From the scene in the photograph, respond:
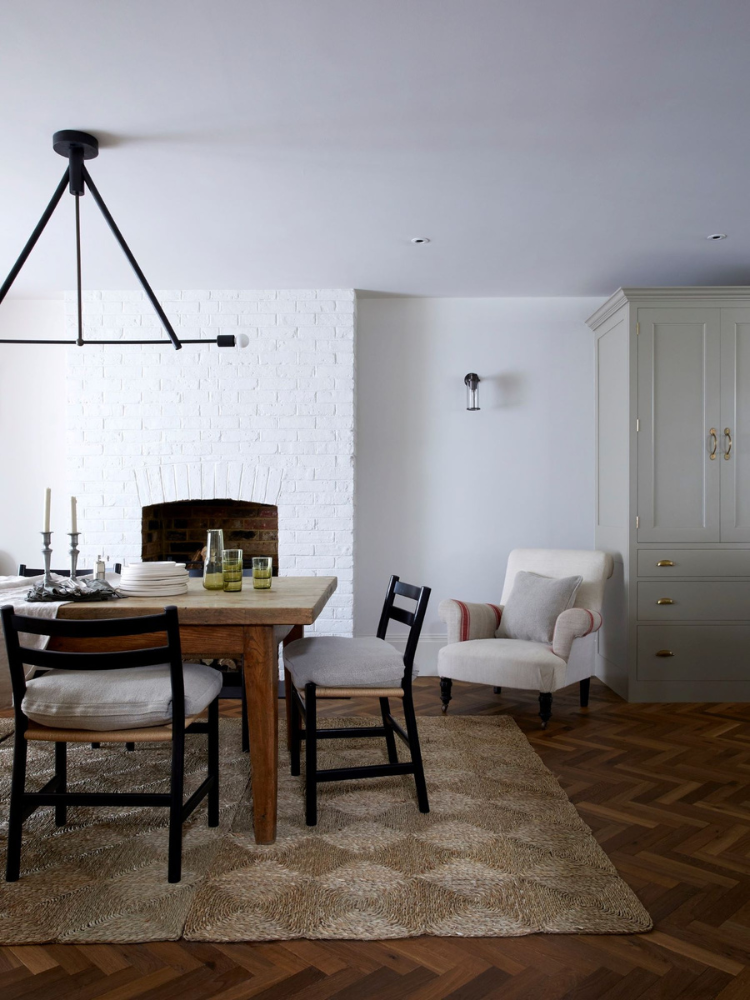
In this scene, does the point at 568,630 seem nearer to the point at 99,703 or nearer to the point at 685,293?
the point at 685,293

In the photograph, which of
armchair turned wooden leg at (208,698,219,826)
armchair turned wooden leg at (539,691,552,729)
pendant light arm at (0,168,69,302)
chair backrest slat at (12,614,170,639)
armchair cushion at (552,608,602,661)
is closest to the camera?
chair backrest slat at (12,614,170,639)

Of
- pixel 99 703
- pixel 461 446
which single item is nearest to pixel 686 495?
pixel 461 446

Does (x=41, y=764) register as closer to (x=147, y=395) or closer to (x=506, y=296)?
(x=147, y=395)

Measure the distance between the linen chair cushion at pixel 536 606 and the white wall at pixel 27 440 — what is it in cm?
291

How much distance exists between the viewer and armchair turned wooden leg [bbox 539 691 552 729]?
148 inches

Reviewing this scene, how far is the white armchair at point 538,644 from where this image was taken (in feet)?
12.5

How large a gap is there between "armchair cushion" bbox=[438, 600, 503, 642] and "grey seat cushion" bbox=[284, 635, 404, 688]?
1.45 m

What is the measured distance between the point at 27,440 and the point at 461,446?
2.86 m

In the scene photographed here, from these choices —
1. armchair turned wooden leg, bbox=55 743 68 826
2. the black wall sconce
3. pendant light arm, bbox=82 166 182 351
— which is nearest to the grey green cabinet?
the black wall sconce

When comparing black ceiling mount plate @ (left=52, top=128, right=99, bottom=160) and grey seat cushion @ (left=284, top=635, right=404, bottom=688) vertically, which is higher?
black ceiling mount plate @ (left=52, top=128, right=99, bottom=160)

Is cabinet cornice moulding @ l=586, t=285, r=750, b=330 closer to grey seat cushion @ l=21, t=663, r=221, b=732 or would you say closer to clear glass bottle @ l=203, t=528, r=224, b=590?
clear glass bottle @ l=203, t=528, r=224, b=590

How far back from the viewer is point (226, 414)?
481cm

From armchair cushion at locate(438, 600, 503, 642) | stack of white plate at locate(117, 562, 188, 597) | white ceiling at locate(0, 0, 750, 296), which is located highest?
white ceiling at locate(0, 0, 750, 296)

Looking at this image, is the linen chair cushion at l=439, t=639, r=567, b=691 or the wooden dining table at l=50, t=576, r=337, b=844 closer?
the wooden dining table at l=50, t=576, r=337, b=844
